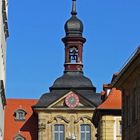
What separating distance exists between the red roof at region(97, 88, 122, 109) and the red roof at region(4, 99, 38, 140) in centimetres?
4063

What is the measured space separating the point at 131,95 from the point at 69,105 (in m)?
62.3

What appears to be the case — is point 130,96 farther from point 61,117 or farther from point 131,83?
point 61,117

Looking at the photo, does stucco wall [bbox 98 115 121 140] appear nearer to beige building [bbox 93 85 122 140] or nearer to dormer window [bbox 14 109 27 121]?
beige building [bbox 93 85 122 140]

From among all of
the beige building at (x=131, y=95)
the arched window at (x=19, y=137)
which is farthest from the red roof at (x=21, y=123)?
the beige building at (x=131, y=95)

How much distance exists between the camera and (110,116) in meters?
61.1

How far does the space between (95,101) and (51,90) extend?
249 inches

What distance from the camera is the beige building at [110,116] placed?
59.4 metres

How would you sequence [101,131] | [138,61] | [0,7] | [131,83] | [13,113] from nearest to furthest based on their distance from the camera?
[138,61] < [131,83] < [0,7] < [101,131] < [13,113]

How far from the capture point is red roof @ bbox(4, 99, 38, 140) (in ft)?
330

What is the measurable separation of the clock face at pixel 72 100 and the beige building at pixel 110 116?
35.7 meters

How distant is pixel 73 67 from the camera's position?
328 ft

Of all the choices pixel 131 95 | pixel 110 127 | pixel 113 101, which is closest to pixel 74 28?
pixel 110 127

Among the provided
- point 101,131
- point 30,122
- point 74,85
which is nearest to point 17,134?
point 30,122

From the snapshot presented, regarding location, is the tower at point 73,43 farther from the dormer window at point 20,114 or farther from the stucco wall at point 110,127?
the stucco wall at point 110,127
